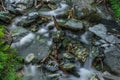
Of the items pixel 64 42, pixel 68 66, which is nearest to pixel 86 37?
pixel 64 42

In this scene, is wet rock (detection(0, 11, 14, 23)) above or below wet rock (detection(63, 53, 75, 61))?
above

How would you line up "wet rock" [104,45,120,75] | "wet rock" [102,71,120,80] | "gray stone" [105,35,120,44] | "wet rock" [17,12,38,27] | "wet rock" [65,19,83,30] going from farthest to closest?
"wet rock" [17,12,38,27], "wet rock" [65,19,83,30], "gray stone" [105,35,120,44], "wet rock" [104,45,120,75], "wet rock" [102,71,120,80]

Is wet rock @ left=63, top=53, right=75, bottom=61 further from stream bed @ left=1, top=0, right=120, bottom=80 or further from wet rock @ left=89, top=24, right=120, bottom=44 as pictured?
wet rock @ left=89, top=24, right=120, bottom=44

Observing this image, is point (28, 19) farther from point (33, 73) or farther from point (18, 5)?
point (33, 73)

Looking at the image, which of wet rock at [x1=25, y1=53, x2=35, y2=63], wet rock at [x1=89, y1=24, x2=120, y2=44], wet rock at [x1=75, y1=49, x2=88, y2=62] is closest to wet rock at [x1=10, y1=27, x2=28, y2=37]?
wet rock at [x1=25, y1=53, x2=35, y2=63]

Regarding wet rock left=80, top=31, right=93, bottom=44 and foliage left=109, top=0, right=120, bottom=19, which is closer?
wet rock left=80, top=31, right=93, bottom=44

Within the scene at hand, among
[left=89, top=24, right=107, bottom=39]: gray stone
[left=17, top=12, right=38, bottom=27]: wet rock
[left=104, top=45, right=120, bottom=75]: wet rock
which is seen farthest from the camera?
[left=17, top=12, right=38, bottom=27]: wet rock

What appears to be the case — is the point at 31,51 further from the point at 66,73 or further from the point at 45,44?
the point at 66,73

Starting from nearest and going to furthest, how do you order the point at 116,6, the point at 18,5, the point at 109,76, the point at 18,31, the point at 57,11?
the point at 109,76
the point at 18,31
the point at 116,6
the point at 57,11
the point at 18,5
